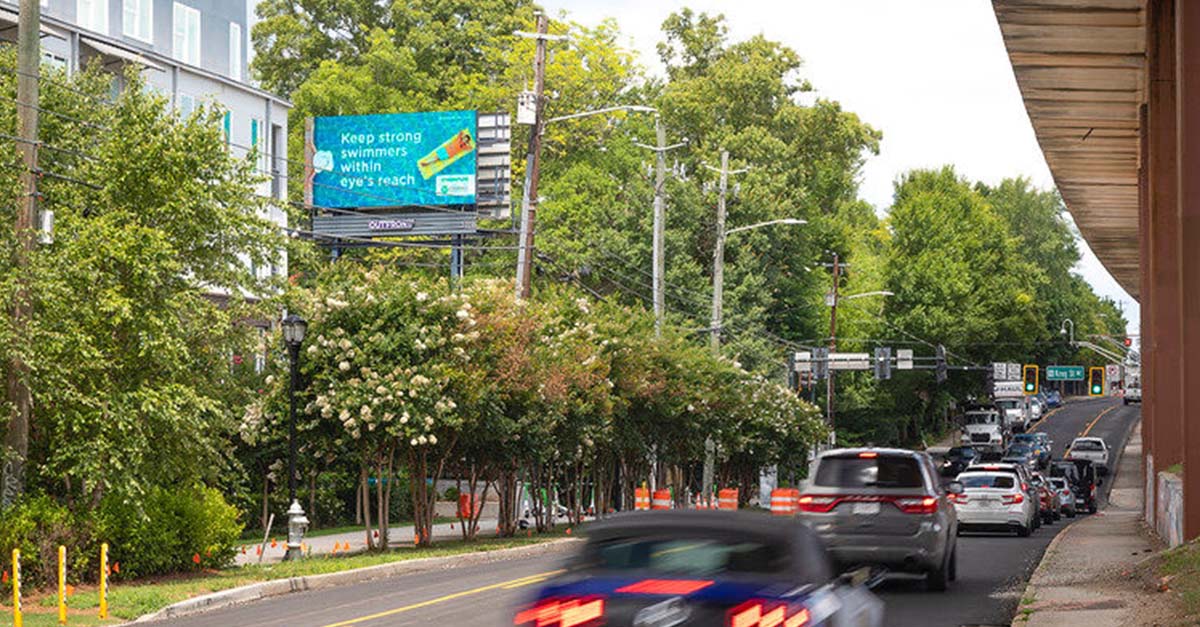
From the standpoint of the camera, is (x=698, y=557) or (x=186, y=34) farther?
(x=186, y=34)

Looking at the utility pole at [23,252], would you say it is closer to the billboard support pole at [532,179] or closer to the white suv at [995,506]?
the billboard support pole at [532,179]

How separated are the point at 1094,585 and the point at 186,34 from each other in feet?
134

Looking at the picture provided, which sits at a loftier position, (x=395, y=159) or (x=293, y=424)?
(x=395, y=159)

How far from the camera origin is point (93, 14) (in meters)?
49.7

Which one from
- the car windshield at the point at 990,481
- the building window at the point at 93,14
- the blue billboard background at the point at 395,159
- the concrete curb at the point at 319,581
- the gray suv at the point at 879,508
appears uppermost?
the building window at the point at 93,14

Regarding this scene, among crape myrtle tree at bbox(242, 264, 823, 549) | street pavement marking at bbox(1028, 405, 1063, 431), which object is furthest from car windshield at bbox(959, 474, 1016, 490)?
street pavement marking at bbox(1028, 405, 1063, 431)

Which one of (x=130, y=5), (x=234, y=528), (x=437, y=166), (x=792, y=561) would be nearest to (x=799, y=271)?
(x=437, y=166)

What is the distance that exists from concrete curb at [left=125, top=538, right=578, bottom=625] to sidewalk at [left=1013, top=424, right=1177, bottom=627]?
619 centimetres

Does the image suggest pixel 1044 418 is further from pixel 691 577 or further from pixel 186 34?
pixel 691 577

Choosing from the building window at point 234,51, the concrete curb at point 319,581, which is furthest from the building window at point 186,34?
the concrete curb at point 319,581

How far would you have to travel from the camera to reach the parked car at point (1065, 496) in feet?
173

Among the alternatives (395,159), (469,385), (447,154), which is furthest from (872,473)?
(395,159)

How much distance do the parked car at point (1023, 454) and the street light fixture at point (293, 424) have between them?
45944 millimetres

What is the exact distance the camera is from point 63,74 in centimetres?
2742
